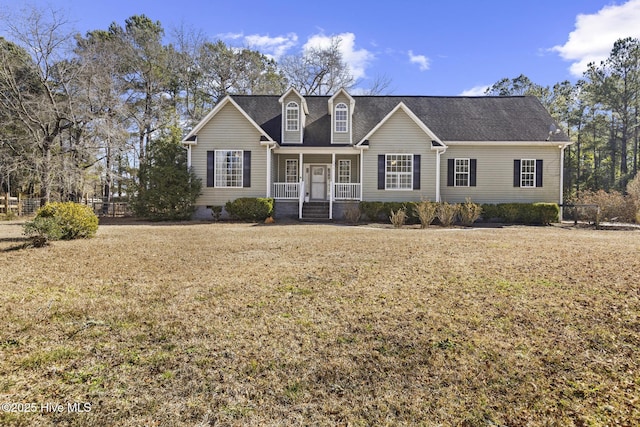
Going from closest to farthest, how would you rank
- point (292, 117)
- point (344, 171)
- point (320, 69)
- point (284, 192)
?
point (284, 192) < point (292, 117) < point (344, 171) < point (320, 69)

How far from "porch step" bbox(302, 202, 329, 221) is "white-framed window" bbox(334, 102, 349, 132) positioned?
13.4 ft

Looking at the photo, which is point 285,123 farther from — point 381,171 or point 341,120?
point 381,171

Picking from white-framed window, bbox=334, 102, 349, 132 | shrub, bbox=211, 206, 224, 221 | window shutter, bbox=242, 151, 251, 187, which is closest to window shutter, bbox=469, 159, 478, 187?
white-framed window, bbox=334, 102, 349, 132

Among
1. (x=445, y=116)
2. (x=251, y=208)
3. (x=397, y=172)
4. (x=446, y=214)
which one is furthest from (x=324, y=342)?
(x=445, y=116)

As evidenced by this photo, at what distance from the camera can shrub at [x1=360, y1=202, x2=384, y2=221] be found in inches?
639

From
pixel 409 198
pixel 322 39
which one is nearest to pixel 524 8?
pixel 409 198

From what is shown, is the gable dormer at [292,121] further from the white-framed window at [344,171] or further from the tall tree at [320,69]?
the tall tree at [320,69]

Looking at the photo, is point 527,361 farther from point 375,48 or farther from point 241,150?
point 375,48

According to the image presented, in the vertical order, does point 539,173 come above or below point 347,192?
above

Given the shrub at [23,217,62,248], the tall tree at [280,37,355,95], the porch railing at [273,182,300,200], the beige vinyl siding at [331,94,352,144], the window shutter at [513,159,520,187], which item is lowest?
the shrub at [23,217,62,248]

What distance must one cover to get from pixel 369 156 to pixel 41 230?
13.4 metres

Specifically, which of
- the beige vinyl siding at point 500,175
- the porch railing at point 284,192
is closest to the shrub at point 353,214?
the porch railing at point 284,192

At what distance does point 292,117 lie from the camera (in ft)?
60.4

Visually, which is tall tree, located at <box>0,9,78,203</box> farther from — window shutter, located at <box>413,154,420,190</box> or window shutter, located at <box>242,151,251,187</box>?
window shutter, located at <box>413,154,420,190</box>
